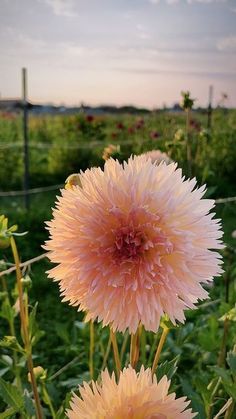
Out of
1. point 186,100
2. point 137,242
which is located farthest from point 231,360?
point 186,100

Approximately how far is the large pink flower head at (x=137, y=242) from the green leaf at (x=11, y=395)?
1.00 ft

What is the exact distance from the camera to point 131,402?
19.7 inches

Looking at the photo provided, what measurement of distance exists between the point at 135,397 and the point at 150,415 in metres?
0.02

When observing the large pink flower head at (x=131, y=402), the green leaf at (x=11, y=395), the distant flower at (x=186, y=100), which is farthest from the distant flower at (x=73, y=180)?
the distant flower at (x=186, y=100)

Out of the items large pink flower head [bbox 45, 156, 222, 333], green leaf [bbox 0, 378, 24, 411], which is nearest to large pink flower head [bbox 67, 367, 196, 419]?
large pink flower head [bbox 45, 156, 222, 333]

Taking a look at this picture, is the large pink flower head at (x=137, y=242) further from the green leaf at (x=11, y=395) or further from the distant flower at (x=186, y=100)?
the distant flower at (x=186, y=100)

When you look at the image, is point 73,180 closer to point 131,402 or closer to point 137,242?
point 137,242

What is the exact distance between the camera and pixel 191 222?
0.61 metres

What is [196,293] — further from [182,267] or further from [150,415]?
[150,415]

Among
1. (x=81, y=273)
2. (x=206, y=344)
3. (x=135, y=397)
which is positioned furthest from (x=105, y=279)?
(x=206, y=344)

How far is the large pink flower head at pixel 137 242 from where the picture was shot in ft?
1.99

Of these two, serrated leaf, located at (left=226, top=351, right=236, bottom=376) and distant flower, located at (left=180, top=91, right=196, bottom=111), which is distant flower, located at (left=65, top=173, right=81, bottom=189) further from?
distant flower, located at (left=180, top=91, right=196, bottom=111)

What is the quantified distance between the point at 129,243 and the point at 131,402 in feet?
0.55

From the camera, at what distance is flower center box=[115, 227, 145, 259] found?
621 mm
